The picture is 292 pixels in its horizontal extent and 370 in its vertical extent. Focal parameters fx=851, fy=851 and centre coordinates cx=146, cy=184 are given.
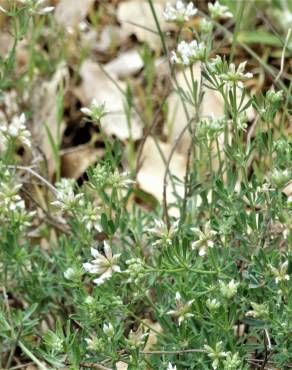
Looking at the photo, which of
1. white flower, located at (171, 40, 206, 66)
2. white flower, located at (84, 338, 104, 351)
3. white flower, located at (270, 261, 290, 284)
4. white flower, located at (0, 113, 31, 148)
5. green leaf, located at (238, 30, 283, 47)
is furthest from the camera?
green leaf, located at (238, 30, 283, 47)

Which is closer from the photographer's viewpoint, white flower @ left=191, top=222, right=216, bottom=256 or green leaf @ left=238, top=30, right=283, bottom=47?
white flower @ left=191, top=222, right=216, bottom=256

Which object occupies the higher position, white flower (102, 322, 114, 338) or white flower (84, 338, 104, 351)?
white flower (102, 322, 114, 338)

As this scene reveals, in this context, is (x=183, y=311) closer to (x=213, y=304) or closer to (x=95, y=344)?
(x=213, y=304)

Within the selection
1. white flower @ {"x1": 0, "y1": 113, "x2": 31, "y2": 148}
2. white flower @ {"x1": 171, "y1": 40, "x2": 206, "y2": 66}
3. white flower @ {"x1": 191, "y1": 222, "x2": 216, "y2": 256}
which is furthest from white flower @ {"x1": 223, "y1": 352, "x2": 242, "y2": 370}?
white flower @ {"x1": 0, "y1": 113, "x2": 31, "y2": 148}

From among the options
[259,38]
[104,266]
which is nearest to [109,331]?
[104,266]

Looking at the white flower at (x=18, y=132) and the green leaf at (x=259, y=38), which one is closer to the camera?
the white flower at (x=18, y=132)

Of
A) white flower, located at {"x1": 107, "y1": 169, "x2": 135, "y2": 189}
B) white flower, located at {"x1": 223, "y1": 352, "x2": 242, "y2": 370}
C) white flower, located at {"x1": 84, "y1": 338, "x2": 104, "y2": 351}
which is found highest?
white flower, located at {"x1": 107, "y1": 169, "x2": 135, "y2": 189}

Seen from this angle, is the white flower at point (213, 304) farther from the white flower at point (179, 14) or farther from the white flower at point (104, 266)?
the white flower at point (179, 14)

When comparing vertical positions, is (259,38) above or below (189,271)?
above

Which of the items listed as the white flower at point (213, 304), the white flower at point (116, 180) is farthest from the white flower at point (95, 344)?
the white flower at point (116, 180)

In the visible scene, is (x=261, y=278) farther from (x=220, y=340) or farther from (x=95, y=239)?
(x=95, y=239)

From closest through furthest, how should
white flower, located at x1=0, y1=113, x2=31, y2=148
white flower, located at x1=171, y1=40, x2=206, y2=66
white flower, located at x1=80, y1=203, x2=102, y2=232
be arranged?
1. white flower, located at x1=171, y1=40, x2=206, y2=66
2. white flower, located at x1=80, y1=203, x2=102, y2=232
3. white flower, located at x1=0, y1=113, x2=31, y2=148

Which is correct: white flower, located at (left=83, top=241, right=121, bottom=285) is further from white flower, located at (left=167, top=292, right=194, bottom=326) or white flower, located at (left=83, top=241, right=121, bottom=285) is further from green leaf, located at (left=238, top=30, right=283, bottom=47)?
green leaf, located at (left=238, top=30, right=283, bottom=47)

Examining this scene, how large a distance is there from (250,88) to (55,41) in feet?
3.11
